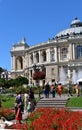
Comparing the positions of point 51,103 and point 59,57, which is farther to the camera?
point 59,57

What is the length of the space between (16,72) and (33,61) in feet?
37.4

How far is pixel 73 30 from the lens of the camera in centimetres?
11269

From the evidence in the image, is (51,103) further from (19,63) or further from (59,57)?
(19,63)

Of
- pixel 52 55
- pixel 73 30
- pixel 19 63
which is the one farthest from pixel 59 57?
pixel 19 63

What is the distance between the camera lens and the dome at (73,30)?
109794 mm

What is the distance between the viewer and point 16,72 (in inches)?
4628

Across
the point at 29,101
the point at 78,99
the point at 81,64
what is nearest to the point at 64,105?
the point at 78,99

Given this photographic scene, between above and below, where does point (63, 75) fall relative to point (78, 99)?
above

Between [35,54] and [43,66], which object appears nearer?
[43,66]

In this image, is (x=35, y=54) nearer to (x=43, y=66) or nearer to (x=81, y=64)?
(x=43, y=66)

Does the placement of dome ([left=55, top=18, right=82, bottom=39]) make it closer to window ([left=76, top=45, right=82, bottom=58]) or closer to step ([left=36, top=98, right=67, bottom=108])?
window ([left=76, top=45, right=82, bottom=58])

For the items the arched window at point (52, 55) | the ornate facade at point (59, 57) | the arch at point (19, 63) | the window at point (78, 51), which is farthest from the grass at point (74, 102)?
the arch at point (19, 63)

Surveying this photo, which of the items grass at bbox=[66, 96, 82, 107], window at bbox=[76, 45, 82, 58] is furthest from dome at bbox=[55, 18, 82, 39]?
grass at bbox=[66, 96, 82, 107]

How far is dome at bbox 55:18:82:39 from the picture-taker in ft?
360
